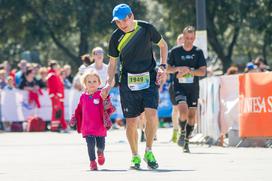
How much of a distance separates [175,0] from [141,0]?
1690mm

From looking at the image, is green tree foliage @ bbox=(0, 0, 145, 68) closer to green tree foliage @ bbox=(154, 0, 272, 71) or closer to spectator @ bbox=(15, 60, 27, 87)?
green tree foliage @ bbox=(154, 0, 272, 71)

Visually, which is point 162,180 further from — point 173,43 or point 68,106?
point 173,43

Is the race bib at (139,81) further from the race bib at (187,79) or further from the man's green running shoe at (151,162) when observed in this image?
the race bib at (187,79)

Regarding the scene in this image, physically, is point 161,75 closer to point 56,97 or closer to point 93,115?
point 93,115

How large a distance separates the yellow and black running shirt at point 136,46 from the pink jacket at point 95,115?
0.46 m

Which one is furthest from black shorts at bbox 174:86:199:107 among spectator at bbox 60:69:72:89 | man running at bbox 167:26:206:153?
spectator at bbox 60:69:72:89

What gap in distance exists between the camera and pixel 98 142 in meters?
12.9

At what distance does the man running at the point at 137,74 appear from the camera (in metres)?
12.7

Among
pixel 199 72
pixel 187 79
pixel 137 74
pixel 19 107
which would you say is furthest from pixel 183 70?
pixel 19 107

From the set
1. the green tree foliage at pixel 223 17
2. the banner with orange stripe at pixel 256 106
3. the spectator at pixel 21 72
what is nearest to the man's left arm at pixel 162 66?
the banner with orange stripe at pixel 256 106

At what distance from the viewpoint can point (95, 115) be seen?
41.9 ft

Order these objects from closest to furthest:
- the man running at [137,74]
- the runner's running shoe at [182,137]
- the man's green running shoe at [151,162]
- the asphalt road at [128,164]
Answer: the asphalt road at [128,164], the man's green running shoe at [151,162], the man running at [137,74], the runner's running shoe at [182,137]

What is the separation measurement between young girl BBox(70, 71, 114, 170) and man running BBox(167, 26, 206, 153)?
379cm

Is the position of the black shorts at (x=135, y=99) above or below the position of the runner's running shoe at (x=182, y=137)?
above
